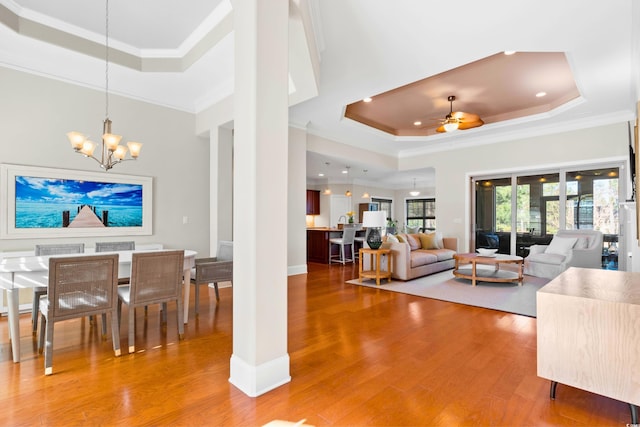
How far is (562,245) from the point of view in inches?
225

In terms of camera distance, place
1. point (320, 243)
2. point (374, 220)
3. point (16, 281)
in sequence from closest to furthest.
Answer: point (16, 281) → point (374, 220) → point (320, 243)

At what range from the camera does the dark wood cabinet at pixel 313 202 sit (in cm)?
1197

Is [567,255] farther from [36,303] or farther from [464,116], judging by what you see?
[36,303]

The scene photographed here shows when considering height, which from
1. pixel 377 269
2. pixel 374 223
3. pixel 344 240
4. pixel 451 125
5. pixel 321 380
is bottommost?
pixel 321 380

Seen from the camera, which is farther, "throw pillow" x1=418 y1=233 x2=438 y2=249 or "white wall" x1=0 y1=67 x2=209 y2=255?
"throw pillow" x1=418 y1=233 x2=438 y2=249

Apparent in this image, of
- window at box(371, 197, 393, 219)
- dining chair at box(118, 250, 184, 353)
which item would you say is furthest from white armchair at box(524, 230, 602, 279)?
window at box(371, 197, 393, 219)

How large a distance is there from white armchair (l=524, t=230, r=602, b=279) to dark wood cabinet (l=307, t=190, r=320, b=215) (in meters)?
7.49

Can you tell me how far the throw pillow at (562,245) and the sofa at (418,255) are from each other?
69.4 inches

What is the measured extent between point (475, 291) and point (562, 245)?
240 cm

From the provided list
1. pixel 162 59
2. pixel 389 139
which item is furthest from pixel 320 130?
pixel 162 59

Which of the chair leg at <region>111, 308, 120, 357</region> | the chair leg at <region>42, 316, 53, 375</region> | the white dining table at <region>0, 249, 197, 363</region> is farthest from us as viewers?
the chair leg at <region>111, 308, 120, 357</region>

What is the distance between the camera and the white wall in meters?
3.96

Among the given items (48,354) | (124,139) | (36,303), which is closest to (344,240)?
(124,139)

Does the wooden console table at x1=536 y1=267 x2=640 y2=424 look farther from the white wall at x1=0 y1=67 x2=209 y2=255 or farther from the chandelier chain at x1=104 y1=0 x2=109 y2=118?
the white wall at x1=0 y1=67 x2=209 y2=255
